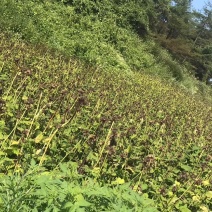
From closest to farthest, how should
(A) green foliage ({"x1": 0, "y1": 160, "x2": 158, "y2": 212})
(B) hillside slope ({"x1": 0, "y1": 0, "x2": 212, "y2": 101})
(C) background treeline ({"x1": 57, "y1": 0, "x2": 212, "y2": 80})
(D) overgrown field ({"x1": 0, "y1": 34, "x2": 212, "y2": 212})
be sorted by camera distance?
(A) green foliage ({"x1": 0, "y1": 160, "x2": 158, "y2": 212}) < (D) overgrown field ({"x1": 0, "y1": 34, "x2": 212, "y2": 212}) < (B) hillside slope ({"x1": 0, "y1": 0, "x2": 212, "y2": 101}) < (C) background treeline ({"x1": 57, "y1": 0, "x2": 212, "y2": 80})

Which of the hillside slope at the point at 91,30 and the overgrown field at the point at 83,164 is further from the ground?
the hillside slope at the point at 91,30

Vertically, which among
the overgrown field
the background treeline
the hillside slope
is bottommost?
the overgrown field

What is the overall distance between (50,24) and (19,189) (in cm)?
1192

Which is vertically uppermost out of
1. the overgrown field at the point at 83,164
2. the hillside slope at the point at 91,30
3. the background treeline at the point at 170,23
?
the background treeline at the point at 170,23

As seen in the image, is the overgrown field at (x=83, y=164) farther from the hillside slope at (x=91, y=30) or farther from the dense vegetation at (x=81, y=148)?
the hillside slope at (x=91, y=30)

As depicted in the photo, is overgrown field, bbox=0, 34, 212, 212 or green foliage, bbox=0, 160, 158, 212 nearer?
green foliage, bbox=0, 160, 158, 212

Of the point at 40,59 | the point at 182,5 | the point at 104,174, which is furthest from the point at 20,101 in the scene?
the point at 182,5

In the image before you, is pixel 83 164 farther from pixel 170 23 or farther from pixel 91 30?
pixel 170 23

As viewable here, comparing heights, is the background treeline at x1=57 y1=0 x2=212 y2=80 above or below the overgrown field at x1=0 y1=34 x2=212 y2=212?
above

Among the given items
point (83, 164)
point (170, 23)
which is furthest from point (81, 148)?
point (170, 23)

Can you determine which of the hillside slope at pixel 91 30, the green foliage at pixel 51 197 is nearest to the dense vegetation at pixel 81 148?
the green foliage at pixel 51 197

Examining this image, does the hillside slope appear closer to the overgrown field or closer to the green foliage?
the overgrown field

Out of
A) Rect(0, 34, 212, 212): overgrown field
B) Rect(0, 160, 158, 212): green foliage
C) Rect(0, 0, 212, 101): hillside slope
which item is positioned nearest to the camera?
Rect(0, 160, 158, 212): green foliage

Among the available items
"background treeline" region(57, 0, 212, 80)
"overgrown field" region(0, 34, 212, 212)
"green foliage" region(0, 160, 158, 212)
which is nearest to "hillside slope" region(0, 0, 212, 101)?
"background treeline" region(57, 0, 212, 80)
